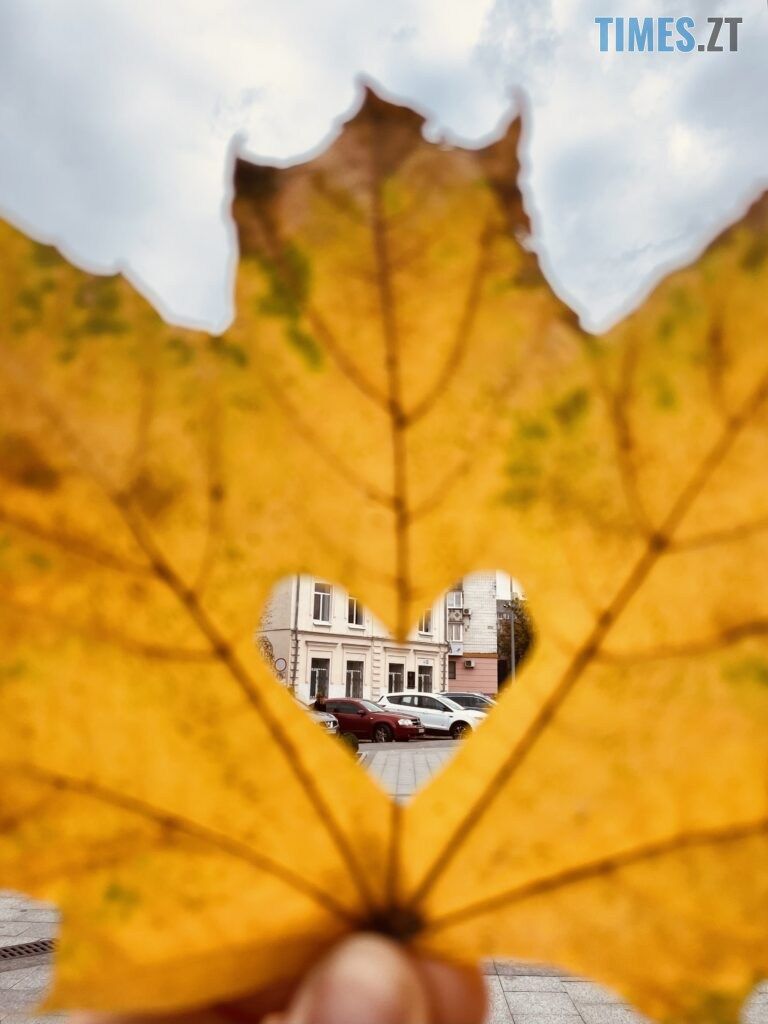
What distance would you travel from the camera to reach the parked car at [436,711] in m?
16.3

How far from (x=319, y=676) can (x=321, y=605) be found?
1.93m

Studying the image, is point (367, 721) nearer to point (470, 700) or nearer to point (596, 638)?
point (470, 700)

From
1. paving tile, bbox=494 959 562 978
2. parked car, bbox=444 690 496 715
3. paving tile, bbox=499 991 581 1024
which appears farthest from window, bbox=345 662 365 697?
paving tile, bbox=499 991 581 1024

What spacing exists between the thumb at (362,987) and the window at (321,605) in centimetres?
1701

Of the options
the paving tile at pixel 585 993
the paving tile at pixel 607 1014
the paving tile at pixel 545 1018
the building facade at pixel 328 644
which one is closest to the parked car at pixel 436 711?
the building facade at pixel 328 644

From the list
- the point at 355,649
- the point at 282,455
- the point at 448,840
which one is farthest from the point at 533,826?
the point at 355,649

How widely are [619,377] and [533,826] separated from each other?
32cm

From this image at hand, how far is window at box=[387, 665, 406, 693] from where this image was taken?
2138 cm

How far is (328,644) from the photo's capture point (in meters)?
18.3

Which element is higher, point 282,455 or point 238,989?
point 282,455

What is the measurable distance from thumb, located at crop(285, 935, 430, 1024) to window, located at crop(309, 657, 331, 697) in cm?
1810

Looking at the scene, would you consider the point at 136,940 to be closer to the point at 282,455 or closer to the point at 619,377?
the point at 282,455

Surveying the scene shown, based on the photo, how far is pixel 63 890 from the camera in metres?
0.55

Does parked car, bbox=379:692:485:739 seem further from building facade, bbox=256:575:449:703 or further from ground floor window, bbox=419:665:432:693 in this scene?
ground floor window, bbox=419:665:432:693
